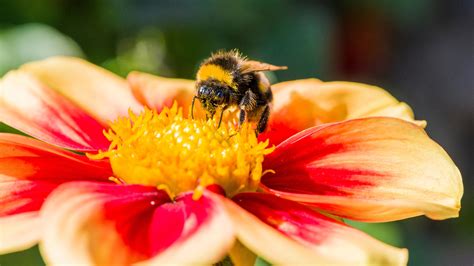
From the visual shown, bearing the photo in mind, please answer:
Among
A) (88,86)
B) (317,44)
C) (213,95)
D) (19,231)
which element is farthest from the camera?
(317,44)

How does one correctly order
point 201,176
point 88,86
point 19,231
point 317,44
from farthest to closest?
point 317,44 < point 88,86 < point 201,176 < point 19,231

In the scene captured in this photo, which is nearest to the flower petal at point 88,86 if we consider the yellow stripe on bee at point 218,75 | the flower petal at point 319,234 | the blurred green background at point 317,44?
the yellow stripe on bee at point 218,75

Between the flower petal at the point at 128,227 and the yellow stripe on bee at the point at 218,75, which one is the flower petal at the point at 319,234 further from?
the yellow stripe on bee at the point at 218,75

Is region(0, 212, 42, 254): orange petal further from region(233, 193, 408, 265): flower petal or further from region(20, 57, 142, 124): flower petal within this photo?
region(20, 57, 142, 124): flower petal

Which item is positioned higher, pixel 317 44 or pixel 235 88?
pixel 235 88

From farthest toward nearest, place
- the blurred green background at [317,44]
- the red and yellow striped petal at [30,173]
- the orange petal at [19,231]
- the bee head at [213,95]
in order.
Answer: the blurred green background at [317,44]
the bee head at [213,95]
the red and yellow striped petal at [30,173]
the orange petal at [19,231]

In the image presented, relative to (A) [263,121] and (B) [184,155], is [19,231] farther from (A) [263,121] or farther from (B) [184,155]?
(A) [263,121]

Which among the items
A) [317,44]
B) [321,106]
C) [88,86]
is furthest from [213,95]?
[317,44]
